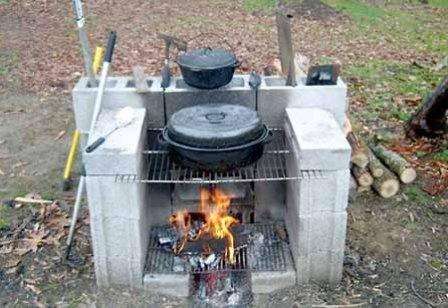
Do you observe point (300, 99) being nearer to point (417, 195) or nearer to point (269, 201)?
point (269, 201)

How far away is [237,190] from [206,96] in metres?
1.06

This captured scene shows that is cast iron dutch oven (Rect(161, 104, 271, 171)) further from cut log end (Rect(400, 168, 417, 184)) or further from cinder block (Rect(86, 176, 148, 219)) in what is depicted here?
cut log end (Rect(400, 168, 417, 184))

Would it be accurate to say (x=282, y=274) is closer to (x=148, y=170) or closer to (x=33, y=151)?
(x=148, y=170)

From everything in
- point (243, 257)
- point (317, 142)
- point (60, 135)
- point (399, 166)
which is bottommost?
point (60, 135)

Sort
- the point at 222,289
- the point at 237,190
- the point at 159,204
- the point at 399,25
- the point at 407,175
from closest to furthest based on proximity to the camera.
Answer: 1. the point at 222,289
2. the point at 237,190
3. the point at 159,204
4. the point at 407,175
5. the point at 399,25

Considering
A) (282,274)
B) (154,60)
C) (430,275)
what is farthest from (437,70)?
(282,274)

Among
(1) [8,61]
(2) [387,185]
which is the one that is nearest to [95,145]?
(2) [387,185]

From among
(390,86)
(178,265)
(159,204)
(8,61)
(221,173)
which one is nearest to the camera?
(221,173)

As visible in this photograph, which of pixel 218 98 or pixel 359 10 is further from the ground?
pixel 218 98

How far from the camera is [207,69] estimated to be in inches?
220

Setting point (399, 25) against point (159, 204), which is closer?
point (159, 204)

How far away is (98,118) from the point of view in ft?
18.4

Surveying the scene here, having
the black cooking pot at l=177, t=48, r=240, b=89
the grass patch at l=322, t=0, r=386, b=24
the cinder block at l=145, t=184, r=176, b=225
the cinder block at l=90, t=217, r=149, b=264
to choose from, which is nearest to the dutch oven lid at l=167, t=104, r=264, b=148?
the black cooking pot at l=177, t=48, r=240, b=89

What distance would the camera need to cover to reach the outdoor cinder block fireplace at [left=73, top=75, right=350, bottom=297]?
200 inches
